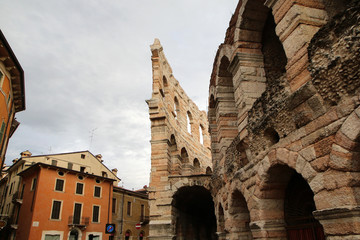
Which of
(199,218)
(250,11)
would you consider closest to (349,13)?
(250,11)

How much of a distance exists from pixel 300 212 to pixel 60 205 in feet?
55.2

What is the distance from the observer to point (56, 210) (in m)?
17.4

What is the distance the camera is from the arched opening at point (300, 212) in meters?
4.14

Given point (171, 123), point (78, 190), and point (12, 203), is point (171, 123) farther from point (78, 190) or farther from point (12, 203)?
point (12, 203)

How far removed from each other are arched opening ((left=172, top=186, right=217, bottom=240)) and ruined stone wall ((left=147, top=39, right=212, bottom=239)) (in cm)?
53

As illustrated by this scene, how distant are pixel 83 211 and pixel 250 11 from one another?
57.2ft

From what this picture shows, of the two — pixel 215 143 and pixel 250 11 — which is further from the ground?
pixel 250 11

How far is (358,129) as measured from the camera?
263 centimetres

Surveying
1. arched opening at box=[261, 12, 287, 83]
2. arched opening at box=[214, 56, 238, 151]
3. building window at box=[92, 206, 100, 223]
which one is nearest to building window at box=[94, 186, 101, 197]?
building window at box=[92, 206, 100, 223]

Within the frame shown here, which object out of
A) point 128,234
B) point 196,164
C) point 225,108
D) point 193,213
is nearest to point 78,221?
point 128,234

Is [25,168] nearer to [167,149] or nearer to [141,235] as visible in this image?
[141,235]

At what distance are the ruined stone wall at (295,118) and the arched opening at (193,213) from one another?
564 cm

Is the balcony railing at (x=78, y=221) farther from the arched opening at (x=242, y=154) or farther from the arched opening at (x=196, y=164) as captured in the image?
the arched opening at (x=242, y=154)

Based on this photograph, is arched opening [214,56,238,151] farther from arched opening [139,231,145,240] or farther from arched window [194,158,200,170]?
arched opening [139,231,145,240]
